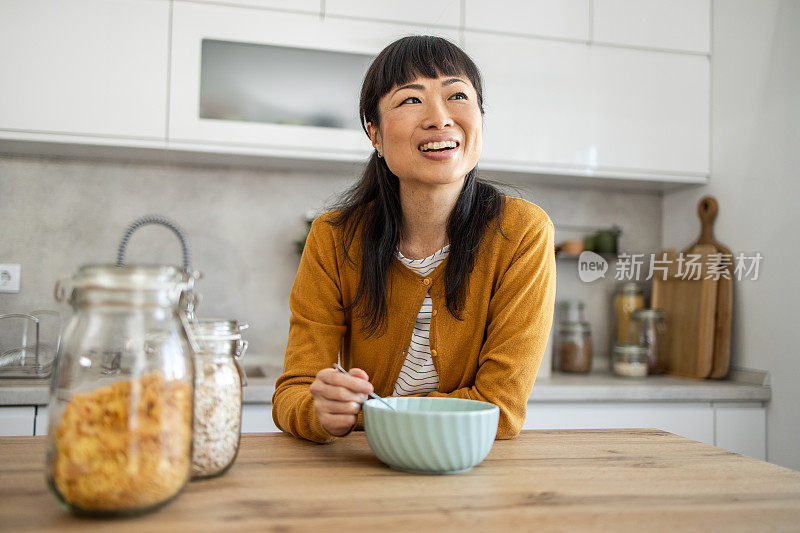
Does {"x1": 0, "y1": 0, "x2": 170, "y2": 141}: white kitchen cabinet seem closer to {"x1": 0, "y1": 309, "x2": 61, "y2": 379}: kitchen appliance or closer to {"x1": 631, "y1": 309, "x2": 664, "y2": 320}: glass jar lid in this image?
{"x1": 0, "y1": 309, "x2": 61, "y2": 379}: kitchen appliance

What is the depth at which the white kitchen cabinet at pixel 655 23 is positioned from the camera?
2383mm

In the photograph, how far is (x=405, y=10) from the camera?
224 cm

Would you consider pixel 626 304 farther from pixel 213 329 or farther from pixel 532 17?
pixel 213 329

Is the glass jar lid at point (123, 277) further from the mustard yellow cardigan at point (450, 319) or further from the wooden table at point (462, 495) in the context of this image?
the mustard yellow cardigan at point (450, 319)

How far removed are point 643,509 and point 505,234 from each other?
69 cm

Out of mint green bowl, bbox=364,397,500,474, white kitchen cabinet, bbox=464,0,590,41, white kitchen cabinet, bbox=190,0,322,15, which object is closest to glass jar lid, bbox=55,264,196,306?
mint green bowl, bbox=364,397,500,474

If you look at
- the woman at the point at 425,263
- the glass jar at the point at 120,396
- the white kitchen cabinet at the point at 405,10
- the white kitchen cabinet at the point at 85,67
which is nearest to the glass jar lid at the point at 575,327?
the white kitchen cabinet at the point at 405,10

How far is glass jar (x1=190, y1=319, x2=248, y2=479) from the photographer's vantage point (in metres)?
0.64

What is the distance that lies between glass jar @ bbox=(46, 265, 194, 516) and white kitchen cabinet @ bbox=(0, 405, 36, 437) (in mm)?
1389

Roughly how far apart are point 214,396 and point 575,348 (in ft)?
6.59

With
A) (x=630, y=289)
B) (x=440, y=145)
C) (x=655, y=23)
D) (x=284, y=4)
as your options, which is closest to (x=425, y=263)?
(x=440, y=145)

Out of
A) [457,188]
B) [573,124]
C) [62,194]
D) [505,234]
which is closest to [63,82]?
[62,194]

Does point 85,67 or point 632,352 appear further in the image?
point 632,352

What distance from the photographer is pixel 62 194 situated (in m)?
2.31
